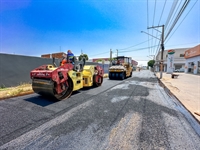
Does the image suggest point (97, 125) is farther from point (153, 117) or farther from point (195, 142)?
point (195, 142)

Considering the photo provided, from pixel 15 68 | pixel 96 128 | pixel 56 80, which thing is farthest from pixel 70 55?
pixel 15 68

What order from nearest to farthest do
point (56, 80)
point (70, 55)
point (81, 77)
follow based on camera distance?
point (56, 80) → point (70, 55) → point (81, 77)

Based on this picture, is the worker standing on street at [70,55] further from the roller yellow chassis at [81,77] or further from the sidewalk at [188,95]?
the sidewalk at [188,95]

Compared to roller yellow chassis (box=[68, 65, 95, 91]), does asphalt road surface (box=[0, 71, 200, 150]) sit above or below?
below

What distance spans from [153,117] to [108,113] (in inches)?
50.7

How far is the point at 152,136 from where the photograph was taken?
217 cm

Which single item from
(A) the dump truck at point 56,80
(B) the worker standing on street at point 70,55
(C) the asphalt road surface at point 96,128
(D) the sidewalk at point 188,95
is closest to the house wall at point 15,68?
(A) the dump truck at point 56,80

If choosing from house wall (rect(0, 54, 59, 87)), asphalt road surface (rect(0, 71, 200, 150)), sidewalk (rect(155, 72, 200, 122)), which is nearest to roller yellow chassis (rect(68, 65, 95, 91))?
asphalt road surface (rect(0, 71, 200, 150))

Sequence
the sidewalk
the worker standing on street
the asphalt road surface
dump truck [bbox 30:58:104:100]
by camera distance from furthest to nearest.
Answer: the worker standing on street
dump truck [bbox 30:58:104:100]
the sidewalk
the asphalt road surface

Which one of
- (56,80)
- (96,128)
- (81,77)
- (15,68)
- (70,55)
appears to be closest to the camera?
(96,128)

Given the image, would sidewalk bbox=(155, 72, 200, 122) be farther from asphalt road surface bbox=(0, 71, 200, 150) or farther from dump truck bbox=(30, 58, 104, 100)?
dump truck bbox=(30, 58, 104, 100)

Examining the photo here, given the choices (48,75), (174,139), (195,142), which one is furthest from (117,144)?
(48,75)

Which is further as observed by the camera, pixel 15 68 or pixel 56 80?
pixel 15 68

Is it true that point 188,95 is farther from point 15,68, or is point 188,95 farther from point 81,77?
point 15,68
